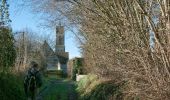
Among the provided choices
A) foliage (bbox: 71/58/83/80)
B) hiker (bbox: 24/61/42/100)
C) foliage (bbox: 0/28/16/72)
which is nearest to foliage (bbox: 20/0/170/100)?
hiker (bbox: 24/61/42/100)

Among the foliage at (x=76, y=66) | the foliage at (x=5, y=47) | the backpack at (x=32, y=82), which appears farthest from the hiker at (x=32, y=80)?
the foliage at (x=76, y=66)

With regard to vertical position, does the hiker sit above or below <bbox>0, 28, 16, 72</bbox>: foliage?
below

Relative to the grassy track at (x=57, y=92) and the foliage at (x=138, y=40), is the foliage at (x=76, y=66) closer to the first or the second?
the grassy track at (x=57, y=92)

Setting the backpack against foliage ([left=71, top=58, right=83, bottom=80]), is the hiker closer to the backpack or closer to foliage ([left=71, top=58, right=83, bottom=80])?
the backpack

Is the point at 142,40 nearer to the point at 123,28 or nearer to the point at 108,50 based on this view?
the point at 123,28

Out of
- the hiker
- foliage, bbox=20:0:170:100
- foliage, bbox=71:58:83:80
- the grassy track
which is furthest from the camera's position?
foliage, bbox=71:58:83:80

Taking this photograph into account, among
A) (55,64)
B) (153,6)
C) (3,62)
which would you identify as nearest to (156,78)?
(153,6)

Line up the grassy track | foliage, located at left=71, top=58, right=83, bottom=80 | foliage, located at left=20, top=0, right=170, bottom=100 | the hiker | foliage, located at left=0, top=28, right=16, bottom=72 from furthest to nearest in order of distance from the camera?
1. foliage, located at left=71, top=58, right=83, bottom=80
2. the grassy track
3. foliage, located at left=0, top=28, right=16, bottom=72
4. the hiker
5. foliage, located at left=20, top=0, right=170, bottom=100

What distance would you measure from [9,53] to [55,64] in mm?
81453

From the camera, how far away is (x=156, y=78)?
1061 centimetres

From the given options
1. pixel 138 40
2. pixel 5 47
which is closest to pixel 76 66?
pixel 5 47

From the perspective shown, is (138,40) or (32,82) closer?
(138,40)

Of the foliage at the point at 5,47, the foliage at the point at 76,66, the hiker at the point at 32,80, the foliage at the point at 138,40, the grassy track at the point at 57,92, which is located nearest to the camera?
the foliage at the point at 138,40

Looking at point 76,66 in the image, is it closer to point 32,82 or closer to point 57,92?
point 57,92
